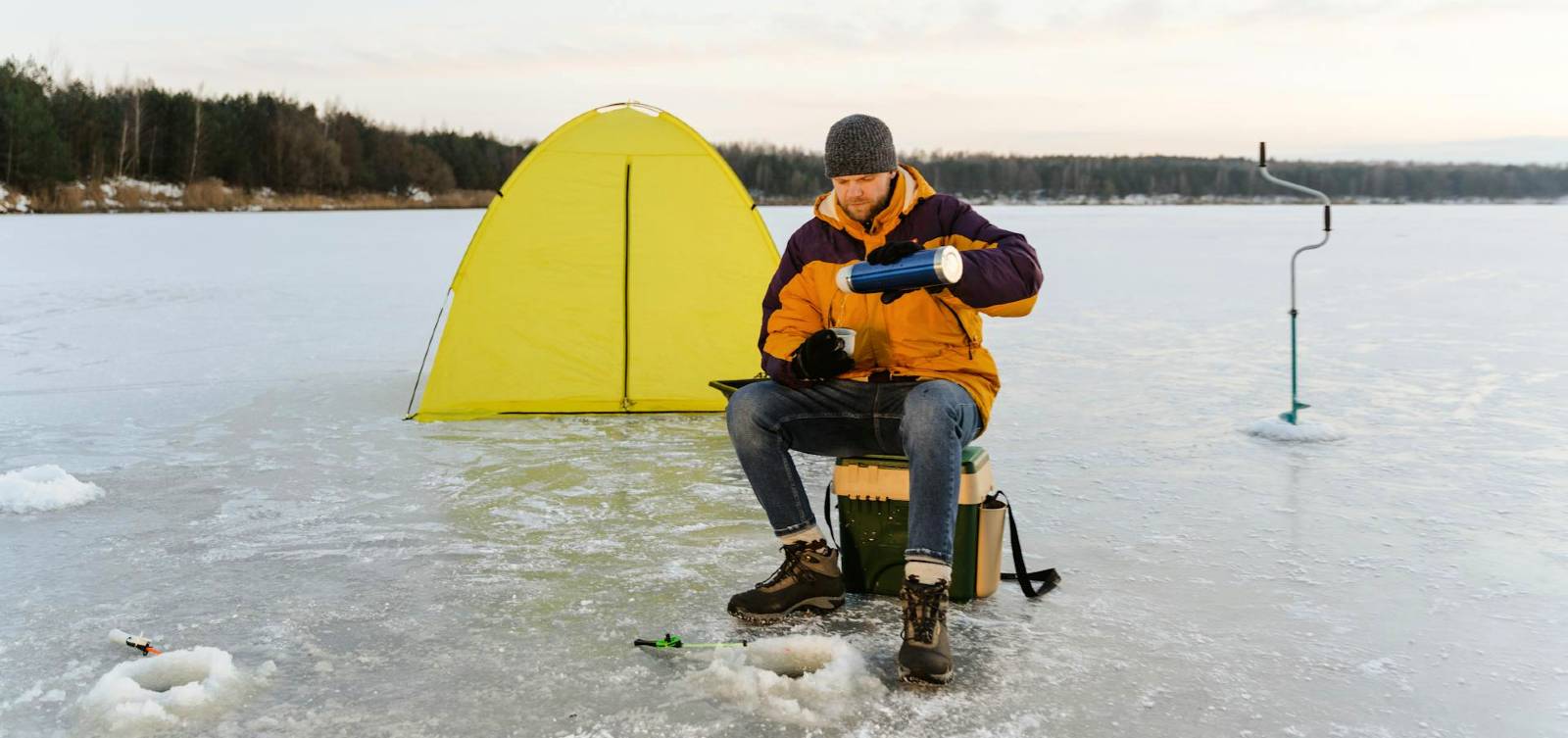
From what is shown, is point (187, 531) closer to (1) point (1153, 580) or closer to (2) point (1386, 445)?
(1) point (1153, 580)

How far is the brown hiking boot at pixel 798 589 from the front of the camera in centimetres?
295

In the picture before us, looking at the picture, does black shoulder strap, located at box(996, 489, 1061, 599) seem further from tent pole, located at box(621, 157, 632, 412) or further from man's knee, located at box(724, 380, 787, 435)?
tent pole, located at box(621, 157, 632, 412)

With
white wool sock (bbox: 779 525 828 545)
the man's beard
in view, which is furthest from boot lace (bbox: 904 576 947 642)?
the man's beard

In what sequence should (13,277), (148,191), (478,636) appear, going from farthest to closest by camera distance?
(148,191), (13,277), (478,636)

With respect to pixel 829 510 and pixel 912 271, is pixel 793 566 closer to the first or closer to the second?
pixel 829 510

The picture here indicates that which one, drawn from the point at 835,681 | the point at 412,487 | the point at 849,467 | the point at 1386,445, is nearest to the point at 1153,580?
the point at 849,467

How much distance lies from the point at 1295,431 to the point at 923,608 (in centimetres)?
328

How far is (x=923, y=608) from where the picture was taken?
8.50 feet

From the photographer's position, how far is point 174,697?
2.44 meters

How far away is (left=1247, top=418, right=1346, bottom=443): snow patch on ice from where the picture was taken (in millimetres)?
5141

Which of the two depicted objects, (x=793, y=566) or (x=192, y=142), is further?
(x=192, y=142)

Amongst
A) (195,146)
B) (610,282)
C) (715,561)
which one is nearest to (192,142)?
(195,146)

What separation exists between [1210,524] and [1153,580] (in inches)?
27.1

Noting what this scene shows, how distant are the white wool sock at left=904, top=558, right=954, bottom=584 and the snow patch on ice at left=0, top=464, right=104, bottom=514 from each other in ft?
10.5
